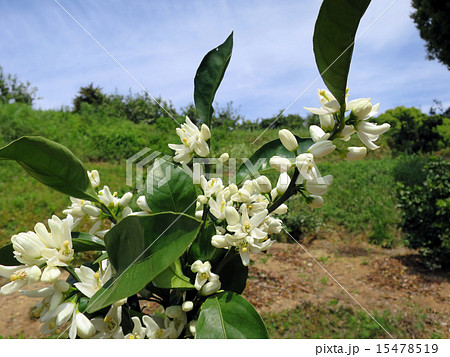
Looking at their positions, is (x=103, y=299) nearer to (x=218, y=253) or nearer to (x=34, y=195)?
(x=218, y=253)

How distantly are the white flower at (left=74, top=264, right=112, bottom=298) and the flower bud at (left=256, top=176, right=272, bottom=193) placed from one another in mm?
286

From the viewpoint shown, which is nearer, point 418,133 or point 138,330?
point 138,330

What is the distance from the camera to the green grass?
2.81 metres

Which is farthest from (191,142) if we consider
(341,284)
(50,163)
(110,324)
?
(341,284)

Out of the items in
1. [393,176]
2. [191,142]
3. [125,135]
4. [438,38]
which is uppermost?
[438,38]

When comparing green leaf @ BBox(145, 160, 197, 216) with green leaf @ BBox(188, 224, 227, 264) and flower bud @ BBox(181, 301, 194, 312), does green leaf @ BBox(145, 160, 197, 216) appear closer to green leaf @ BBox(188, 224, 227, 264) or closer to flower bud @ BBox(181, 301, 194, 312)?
green leaf @ BBox(188, 224, 227, 264)

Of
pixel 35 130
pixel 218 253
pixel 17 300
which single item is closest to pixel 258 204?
pixel 218 253

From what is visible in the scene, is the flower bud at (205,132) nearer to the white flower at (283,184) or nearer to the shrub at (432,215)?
the white flower at (283,184)

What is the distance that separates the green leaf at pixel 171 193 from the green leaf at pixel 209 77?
142 mm

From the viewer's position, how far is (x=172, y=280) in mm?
531

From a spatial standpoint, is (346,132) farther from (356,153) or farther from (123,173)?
(123,173)

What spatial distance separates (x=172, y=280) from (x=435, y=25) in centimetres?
851

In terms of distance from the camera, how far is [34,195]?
17.8 feet

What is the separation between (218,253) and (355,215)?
18.6ft
